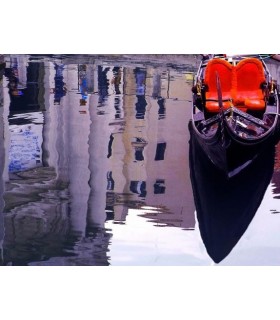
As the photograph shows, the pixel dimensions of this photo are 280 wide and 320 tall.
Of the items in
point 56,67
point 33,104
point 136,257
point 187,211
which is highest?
point 56,67

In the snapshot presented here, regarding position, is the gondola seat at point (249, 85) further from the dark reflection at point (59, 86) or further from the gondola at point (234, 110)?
the dark reflection at point (59, 86)

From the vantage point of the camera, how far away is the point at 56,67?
7.04 feet

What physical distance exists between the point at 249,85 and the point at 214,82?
0.16m

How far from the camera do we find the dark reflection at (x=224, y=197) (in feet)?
7.33

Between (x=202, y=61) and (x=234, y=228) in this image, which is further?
(x=234, y=228)

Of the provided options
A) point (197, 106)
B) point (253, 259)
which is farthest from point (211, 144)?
point (253, 259)

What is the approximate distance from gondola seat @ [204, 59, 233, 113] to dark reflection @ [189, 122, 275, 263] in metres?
0.17

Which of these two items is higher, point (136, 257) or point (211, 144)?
point (211, 144)

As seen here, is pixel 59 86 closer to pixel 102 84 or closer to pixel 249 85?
pixel 102 84

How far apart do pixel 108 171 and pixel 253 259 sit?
0.71 meters

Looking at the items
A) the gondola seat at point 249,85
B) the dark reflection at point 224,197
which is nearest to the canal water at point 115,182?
the dark reflection at point 224,197

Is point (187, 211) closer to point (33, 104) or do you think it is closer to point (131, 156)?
point (131, 156)

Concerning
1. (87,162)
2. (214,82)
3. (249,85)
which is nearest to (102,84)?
(87,162)

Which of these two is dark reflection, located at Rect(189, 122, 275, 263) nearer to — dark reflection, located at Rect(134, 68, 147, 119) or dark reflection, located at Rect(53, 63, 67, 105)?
dark reflection, located at Rect(134, 68, 147, 119)
